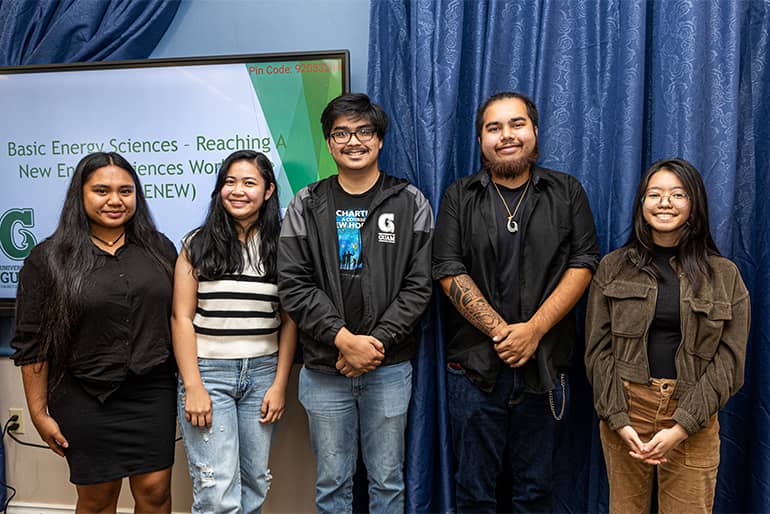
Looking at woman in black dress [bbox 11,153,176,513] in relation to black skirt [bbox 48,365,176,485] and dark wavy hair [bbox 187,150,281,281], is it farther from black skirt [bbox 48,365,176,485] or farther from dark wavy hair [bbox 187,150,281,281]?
dark wavy hair [bbox 187,150,281,281]

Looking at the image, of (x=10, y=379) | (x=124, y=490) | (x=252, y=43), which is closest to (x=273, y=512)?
(x=124, y=490)

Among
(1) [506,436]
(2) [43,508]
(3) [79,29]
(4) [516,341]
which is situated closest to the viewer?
(4) [516,341]

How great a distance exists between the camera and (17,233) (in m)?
2.21

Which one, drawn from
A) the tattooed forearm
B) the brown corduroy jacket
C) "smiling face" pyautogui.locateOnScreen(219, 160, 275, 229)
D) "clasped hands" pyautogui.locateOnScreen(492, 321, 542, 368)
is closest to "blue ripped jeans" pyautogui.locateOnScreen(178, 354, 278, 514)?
"smiling face" pyautogui.locateOnScreen(219, 160, 275, 229)

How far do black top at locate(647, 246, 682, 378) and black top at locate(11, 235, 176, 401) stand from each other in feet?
4.73

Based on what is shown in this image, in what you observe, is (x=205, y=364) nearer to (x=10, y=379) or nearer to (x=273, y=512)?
(x=273, y=512)

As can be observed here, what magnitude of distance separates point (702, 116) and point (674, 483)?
1139 mm

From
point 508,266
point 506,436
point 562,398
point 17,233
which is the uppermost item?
point 17,233

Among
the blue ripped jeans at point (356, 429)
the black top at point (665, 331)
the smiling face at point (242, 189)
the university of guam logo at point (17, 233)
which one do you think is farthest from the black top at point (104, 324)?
the black top at point (665, 331)

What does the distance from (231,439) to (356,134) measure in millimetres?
1005

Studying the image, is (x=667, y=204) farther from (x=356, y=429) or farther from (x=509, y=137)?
(x=356, y=429)

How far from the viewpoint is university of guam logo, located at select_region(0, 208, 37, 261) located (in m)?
2.20

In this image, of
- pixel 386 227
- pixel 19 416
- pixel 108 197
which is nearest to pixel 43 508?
pixel 19 416

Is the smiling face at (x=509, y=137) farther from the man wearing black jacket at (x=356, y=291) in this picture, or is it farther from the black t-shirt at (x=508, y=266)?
the man wearing black jacket at (x=356, y=291)
